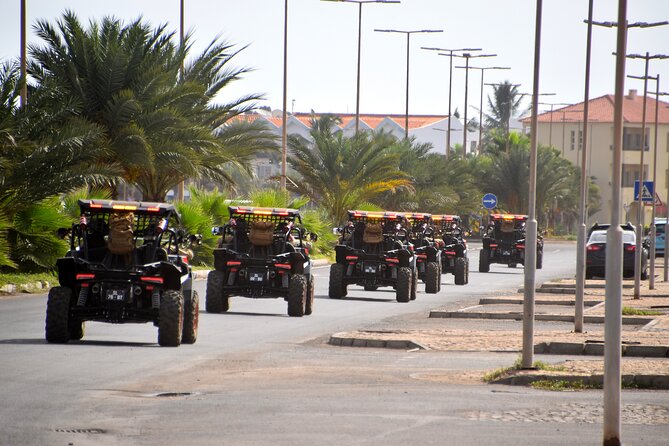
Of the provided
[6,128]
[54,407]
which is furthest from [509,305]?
[54,407]

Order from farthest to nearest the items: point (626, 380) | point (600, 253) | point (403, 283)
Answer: point (600, 253) < point (403, 283) < point (626, 380)

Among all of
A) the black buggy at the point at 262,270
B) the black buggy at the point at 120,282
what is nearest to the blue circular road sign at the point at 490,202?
the black buggy at the point at 262,270

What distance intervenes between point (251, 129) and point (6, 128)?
15.0m

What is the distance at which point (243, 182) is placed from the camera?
445ft

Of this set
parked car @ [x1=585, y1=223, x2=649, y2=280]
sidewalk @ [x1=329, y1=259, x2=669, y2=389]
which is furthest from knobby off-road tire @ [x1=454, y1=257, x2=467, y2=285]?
sidewalk @ [x1=329, y1=259, x2=669, y2=389]

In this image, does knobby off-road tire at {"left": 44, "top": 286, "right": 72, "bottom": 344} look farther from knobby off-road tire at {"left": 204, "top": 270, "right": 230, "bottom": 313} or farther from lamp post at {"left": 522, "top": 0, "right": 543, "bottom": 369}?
knobby off-road tire at {"left": 204, "top": 270, "right": 230, "bottom": 313}

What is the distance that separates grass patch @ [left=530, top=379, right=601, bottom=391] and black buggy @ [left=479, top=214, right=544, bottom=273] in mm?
32685

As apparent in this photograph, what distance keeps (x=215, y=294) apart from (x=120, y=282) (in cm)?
642

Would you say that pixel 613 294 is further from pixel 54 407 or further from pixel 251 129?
pixel 251 129

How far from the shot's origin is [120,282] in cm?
1758

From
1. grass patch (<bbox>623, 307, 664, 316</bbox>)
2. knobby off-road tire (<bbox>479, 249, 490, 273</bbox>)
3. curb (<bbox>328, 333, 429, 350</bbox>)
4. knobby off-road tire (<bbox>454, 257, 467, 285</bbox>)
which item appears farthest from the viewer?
knobby off-road tire (<bbox>479, 249, 490, 273</bbox>)

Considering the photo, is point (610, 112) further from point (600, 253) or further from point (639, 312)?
point (639, 312)

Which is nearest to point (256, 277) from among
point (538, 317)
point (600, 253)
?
point (538, 317)

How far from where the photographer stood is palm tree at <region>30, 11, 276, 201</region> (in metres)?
35.3
